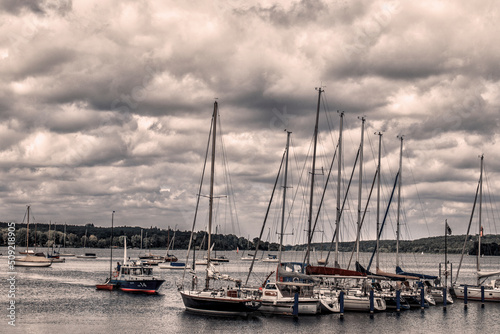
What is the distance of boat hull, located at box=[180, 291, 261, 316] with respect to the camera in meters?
55.9

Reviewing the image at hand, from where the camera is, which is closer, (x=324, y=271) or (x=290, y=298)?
(x=290, y=298)

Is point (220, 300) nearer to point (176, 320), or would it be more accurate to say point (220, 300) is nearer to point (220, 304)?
point (220, 304)

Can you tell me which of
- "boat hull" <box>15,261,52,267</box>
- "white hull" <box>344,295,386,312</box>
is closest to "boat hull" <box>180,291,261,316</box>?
"white hull" <box>344,295,386,312</box>

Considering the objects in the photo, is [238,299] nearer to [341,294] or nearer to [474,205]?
[341,294]

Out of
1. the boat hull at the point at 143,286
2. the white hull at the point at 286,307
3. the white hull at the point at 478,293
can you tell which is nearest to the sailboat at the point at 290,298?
the white hull at the point at 286,307

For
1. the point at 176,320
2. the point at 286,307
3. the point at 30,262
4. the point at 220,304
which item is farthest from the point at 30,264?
the point at 286,307

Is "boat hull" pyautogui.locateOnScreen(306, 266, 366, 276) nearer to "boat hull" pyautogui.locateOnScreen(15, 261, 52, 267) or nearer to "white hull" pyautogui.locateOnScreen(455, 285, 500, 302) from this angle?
"white hull" pyautogui.locateOnScreen(455, 285, 500, 302)

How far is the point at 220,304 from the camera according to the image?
185 ft

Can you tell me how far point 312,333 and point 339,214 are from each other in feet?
70.1

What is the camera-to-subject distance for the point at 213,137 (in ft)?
204

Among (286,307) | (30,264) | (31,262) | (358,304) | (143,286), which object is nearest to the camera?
(286,307)

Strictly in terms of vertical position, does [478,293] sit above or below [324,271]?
below

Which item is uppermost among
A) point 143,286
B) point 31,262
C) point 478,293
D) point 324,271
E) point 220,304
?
point 324,271

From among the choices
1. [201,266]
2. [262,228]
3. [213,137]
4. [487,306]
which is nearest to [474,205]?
[487,306]
